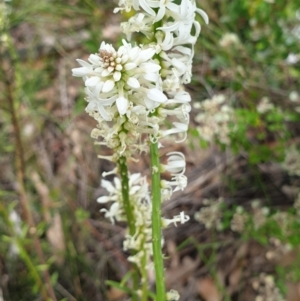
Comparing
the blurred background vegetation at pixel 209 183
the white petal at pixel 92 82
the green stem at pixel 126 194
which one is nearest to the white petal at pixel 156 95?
the white petal at pixel 92 82

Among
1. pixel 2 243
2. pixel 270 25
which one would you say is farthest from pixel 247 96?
pixel 2 243

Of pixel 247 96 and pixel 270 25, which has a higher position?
pixel 270 25

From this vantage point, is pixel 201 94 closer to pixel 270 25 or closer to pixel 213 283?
pixel 270 25

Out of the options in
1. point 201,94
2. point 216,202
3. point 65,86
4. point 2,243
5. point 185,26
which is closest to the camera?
point 185,26

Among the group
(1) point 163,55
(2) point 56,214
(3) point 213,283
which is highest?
(1) point 163,55

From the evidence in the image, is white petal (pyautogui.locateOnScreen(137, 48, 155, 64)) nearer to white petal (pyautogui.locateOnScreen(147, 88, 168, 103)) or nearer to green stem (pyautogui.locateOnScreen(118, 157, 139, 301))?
white petal (pyautogui.locateOnScreen(147, 88, 168, 103))

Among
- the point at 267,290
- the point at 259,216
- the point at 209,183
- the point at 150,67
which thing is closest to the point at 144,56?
the point at 150,67
